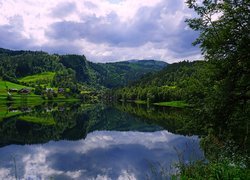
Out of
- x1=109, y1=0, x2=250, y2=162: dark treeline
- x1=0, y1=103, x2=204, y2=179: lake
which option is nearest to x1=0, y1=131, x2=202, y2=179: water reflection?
x1=0, y1=103, x2=204, y2=179: lake

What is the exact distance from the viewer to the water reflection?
32.6 m

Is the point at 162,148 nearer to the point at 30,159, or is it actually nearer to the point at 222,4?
the point at 30,159

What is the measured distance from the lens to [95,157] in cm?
4256

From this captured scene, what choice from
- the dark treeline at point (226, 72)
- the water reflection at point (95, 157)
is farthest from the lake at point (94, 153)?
the dark treeline at point (226, 72)

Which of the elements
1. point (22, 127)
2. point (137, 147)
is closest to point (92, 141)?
A: point (137, 147)

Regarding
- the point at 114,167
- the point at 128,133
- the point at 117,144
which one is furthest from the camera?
the point at 128,133

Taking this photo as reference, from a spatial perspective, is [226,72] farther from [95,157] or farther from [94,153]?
[94,153]

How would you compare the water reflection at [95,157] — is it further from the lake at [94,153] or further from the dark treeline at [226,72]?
the dark treeline at [226,72]

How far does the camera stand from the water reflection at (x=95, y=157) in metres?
32.6

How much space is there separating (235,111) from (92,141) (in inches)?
1573

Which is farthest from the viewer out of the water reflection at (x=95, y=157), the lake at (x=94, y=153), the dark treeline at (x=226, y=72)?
the water reflection at (x=95, y=157)

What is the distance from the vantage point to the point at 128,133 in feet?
228

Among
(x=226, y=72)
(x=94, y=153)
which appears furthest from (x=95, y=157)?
(x=226, y=72)

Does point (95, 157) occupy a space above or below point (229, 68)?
below
